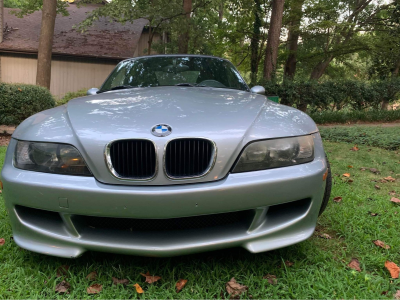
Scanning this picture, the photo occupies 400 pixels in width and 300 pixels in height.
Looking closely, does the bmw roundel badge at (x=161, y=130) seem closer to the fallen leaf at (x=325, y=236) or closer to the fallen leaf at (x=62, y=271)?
the fallen leaf at (x=62, y=271)

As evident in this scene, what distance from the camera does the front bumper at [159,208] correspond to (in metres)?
1.45

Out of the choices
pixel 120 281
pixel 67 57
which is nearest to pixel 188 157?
pixel 120 281

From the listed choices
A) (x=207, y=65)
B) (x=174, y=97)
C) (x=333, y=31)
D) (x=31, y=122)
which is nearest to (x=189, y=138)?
(x=174, y=97)

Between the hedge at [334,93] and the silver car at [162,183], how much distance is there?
9474 millimetres

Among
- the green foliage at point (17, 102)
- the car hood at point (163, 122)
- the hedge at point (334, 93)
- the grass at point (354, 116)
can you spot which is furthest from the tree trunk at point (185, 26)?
the car hood at point (163, 122)

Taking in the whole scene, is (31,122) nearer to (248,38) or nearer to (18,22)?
(248,38)

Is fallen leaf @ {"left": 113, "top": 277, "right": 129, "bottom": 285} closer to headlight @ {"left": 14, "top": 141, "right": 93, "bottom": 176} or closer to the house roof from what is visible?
headlight @ {"left": 14, "top": 141, "right": 93, "bottom": 176}

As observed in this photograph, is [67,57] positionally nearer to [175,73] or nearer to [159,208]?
[175,73]

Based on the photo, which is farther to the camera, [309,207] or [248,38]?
[248,38]

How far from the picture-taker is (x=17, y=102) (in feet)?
22.6

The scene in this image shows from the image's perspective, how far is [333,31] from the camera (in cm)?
1355

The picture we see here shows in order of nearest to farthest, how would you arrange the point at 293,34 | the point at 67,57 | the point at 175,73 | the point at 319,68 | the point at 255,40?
the point at 175,73
the point at 255,40
the point at 293,34
the point at 67,57
the point at 319,68

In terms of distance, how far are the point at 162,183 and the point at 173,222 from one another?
0.27m

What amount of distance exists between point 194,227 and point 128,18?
1073cm
